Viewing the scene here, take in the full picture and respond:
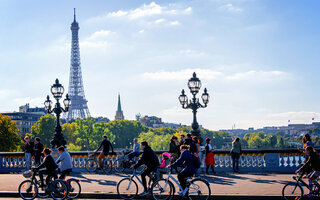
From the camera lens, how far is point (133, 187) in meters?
13.1

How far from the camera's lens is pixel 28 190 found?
44.8ft

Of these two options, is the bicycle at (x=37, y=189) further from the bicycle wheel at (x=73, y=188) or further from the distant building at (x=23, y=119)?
the distant building at (x=23, y=119)

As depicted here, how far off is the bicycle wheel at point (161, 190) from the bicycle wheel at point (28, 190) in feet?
14.0

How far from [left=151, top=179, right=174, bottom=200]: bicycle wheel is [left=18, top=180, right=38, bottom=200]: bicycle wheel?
14.0ft

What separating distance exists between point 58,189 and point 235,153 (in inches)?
402

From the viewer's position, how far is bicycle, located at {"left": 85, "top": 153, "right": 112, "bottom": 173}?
20844 mm

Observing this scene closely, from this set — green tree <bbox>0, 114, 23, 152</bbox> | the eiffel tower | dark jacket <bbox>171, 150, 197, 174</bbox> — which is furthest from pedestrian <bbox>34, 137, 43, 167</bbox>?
the eiffel tower

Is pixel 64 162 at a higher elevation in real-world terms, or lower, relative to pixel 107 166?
higher

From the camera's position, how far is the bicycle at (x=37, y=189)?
13.2 metres

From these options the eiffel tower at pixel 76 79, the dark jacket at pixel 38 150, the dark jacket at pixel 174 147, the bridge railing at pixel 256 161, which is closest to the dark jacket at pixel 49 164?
the dark jacket at pixel 174 147

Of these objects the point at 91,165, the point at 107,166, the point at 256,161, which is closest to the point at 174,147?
the point at 107,166

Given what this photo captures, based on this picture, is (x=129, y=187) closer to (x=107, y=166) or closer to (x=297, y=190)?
(x=297, y=190)

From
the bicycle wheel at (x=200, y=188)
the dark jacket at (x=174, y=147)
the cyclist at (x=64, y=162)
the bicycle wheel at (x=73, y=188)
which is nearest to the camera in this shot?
the bicycle wheel at (x=200, y=188)

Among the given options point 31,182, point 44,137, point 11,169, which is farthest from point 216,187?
point 44,137
